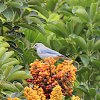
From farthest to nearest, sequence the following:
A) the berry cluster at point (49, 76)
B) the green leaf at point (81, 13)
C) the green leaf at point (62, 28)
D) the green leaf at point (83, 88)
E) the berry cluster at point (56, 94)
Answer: the green leaf at point (62, 28), the green leaf at point (81, 13), the green leaf at point (83, 88), the berry cluster at point (49, 76), the berry cluster at point (56, 94)

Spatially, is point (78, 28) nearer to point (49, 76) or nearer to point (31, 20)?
point (31, 20)

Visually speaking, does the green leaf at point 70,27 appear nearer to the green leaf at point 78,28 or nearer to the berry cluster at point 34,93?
the green leaf at point 78,28

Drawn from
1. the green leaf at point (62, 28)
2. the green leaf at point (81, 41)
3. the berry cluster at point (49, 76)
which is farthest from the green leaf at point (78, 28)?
the berry cluster at point (49, 76)

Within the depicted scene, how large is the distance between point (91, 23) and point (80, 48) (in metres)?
0.40

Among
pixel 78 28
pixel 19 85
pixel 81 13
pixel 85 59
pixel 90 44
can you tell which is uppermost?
pixel 81 13

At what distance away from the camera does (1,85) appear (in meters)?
2.02

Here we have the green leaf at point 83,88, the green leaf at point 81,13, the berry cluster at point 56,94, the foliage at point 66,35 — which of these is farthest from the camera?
the green leaf at point 81,13

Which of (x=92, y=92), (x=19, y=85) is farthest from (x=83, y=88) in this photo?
(x=19, y=85)

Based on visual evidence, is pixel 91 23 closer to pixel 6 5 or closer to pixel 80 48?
pixel 80 48

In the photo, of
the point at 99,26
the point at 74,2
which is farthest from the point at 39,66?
the point at 74,2

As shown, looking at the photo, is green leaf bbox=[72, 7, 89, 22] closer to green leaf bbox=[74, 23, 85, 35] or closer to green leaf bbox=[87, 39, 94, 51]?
green leaf bbox=[74, 23, 85, 35]

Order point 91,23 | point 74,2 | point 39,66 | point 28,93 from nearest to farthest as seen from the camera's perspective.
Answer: point 28,93
point 39,66
point 91,23
point 74,2

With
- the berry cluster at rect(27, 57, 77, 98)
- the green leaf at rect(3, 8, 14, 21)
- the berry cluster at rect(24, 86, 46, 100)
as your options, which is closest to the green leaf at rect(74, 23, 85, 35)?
the green leaf at rect(3, 8, 14, 21)

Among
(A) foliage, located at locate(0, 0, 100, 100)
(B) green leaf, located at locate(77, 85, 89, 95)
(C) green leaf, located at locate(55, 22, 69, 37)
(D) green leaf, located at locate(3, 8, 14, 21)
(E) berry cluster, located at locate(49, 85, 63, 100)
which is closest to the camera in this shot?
(E) berry cluster, located at locate(49, 85, 63, 100)
